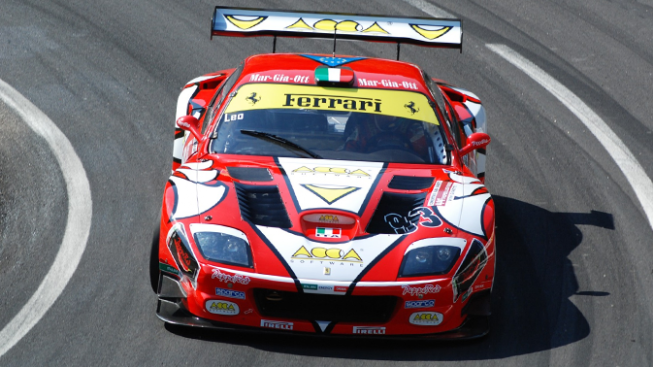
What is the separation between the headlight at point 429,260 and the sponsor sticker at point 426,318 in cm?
23

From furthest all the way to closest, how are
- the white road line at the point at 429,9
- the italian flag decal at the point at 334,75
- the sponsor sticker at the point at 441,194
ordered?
the white road line at the point at 429,9, the italian flag decal at the point at 334,75, the sponsor sticker at the point at 441,194

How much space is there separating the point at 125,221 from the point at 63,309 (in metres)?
1.26

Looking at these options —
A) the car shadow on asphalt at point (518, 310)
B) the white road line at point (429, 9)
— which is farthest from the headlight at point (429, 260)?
the white road line at point (429, 9)

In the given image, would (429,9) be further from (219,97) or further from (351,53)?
(219,97)

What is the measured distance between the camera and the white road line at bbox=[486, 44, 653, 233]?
775 centimetres

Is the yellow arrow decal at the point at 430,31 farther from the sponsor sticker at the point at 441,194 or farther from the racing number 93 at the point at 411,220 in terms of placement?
the racing number 93 at the point at 411,220

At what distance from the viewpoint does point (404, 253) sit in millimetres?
5059

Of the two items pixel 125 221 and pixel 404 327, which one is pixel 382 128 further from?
pixel 125 221

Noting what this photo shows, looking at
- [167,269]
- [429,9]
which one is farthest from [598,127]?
[167,269]

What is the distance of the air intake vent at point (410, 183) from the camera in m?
5.66

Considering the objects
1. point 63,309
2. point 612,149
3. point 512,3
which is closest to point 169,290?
point 63,309

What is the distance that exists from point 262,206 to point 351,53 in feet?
15.7

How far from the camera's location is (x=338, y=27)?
735 centimetres

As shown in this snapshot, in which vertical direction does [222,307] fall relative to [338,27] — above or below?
below
